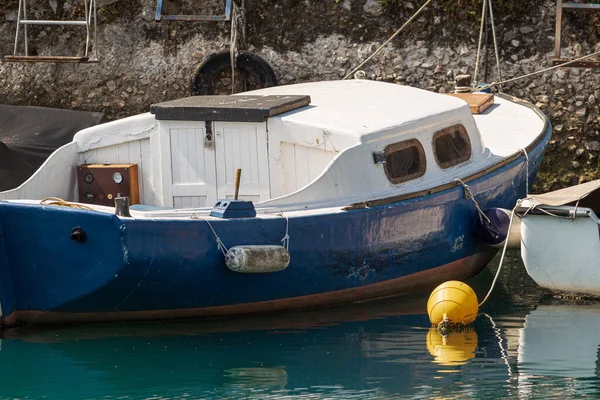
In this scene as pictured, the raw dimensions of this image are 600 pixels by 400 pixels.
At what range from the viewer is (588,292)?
1123 cm

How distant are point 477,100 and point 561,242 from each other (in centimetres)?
359

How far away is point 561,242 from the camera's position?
1109 centimetres

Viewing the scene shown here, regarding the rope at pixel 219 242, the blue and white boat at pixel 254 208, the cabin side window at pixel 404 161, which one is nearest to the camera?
the blue and white boat at pixel 254 208

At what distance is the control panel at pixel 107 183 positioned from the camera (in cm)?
1153

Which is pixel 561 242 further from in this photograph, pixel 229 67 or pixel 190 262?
pixel 229 67

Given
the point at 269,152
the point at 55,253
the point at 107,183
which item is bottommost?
the point at 55,253

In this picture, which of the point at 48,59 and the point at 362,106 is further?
the point at 48,59

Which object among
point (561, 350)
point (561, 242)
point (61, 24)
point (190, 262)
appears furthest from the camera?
point (61, 24)

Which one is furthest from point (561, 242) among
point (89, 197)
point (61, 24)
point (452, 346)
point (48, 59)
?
point (61, 24)

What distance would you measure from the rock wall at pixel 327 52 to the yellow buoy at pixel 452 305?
5.12 meters

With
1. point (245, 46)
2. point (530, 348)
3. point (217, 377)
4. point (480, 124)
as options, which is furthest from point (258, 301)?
point (245, 46)

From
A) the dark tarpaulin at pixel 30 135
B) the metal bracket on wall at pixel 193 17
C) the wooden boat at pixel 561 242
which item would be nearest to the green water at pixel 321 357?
the wooden boat at pixel 561 242

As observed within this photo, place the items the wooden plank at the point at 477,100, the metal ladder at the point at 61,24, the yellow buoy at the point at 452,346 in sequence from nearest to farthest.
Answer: the yellow buoy at the point at 452,346 → the wooden plank at the point at 477,100 → the metal ladder at the point at 61,24

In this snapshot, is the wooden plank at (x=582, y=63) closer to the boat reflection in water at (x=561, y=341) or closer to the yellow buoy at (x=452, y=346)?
the boat reflection in water at (x=561, y=341)
